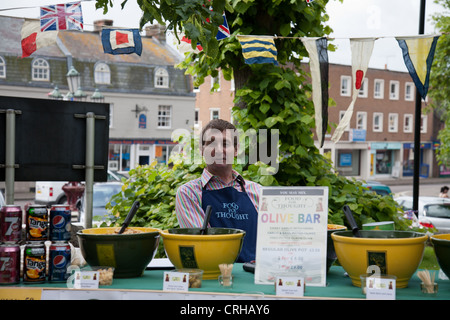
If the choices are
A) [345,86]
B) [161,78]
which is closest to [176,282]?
[161,78]

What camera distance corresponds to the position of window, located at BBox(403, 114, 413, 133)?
46125 millimetres

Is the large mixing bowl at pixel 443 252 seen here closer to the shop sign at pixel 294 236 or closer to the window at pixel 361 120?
the shop sign at pixel 294 236

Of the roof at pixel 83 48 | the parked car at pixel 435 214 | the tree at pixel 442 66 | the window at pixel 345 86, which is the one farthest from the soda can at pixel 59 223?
the window at pixel 345 86

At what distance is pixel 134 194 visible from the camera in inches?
232

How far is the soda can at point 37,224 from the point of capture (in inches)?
80.0

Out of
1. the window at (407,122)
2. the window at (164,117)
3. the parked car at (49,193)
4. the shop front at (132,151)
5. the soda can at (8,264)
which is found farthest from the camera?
the window at (407,122)

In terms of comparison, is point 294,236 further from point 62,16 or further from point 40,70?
point 40,70

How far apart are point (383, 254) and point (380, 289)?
149mm

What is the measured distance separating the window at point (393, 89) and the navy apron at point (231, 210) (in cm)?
4413

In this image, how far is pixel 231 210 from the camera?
2926 mm

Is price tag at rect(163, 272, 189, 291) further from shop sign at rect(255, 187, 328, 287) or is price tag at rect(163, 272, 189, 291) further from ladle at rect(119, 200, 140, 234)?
ladle at rect(119, 200, 140, 234)

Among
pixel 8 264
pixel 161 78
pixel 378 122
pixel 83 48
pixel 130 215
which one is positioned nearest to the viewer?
pixel 8 264

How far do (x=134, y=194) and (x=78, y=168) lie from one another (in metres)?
1.83

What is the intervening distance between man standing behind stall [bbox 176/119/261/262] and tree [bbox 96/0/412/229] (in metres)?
2.19
